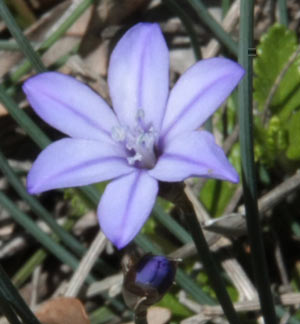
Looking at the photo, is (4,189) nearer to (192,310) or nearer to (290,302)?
(192,310)

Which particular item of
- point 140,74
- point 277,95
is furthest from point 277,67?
point 140,74

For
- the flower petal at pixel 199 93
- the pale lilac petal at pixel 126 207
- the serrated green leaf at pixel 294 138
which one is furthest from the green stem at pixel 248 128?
the serrated green leaf at pixel 294 138

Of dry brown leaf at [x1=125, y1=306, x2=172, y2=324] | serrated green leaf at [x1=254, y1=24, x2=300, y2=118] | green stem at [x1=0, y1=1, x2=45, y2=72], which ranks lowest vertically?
dry brown leaf at [x1=125, y1=306, x2=172, y2=324]

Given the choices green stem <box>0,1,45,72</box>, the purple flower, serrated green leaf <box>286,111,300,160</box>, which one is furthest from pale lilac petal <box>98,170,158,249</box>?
serrated green leaf <box>286,111,300,160</box>

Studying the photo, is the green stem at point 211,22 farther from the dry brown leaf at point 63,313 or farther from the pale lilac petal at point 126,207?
the dry brown leaf at point 63,313

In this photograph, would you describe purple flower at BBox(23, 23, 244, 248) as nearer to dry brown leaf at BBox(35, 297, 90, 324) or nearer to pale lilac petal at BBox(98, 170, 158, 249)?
pale lilac petal at BBox(98, 170, 158, 249)

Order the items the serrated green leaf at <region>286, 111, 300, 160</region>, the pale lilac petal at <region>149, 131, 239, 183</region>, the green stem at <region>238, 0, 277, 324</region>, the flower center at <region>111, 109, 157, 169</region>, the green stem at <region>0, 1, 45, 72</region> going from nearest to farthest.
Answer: the pale lilac petal at <region>149, 131, 239, 183</region> < the green stem at <region>238, 0, 277, 324</region> < the flower center at <region>111, 109, 157, 169</region> < the green stem at <region>0, 1, 45, 72</region> < the serrated green leaf at <region>286, 111, 300, 160</region>

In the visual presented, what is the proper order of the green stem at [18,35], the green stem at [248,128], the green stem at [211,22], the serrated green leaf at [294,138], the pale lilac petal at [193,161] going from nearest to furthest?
the pale lilac petal at [193,161] < the green stem at [248,128] < the green stem at [18,35] < the green stem at [211,22] < the serrated green leaf at [294,138]
